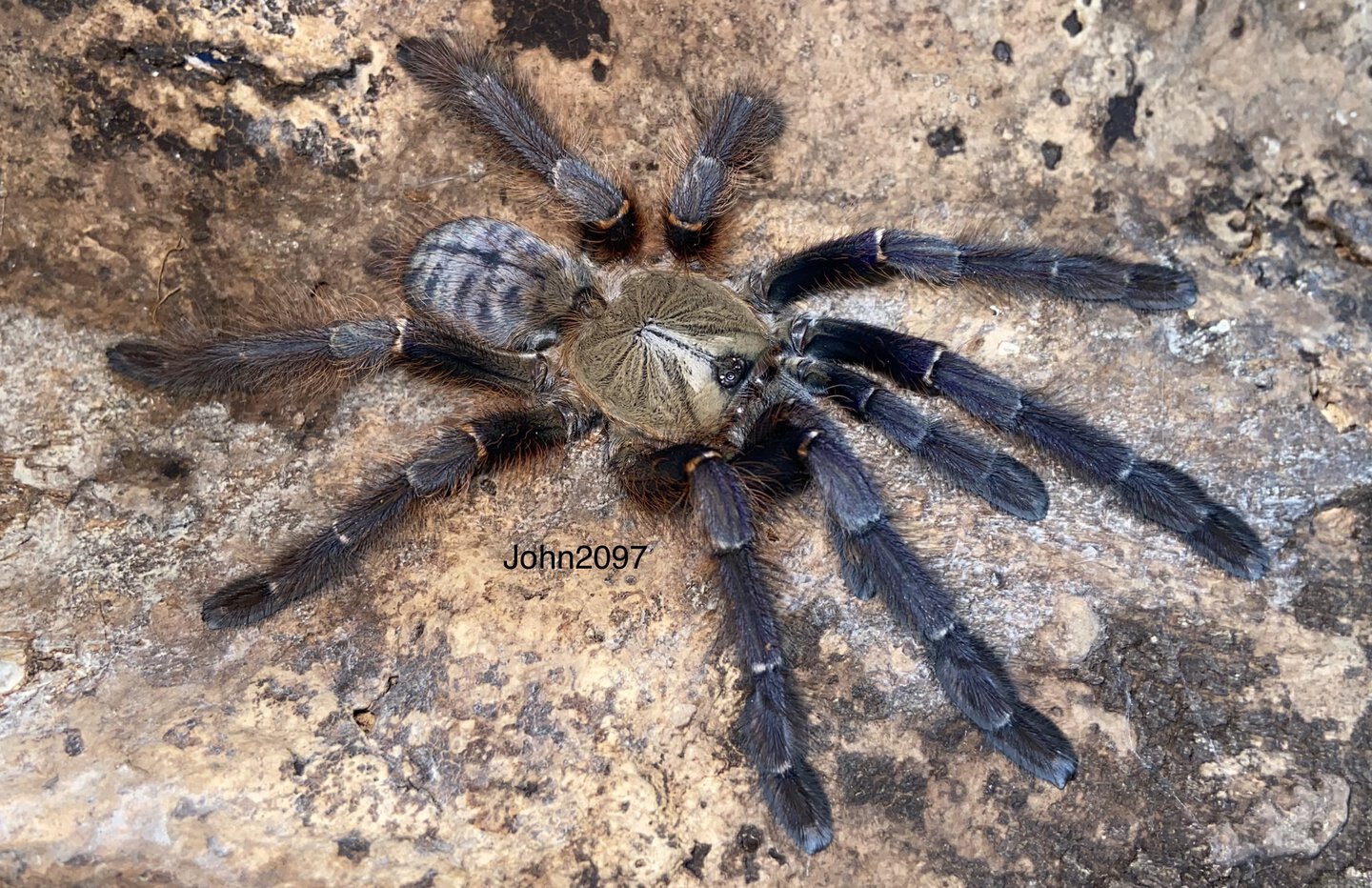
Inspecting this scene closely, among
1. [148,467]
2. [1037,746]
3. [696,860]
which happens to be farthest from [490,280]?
[1037,746]

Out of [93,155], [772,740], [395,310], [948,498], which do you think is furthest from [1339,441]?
[93,155]

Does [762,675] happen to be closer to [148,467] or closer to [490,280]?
[490,280]

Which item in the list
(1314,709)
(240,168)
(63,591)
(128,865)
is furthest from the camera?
(240,168)

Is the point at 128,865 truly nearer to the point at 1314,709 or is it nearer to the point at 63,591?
the point at 63,591

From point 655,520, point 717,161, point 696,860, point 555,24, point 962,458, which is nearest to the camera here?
point 696,860

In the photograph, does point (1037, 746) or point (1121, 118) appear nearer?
point (1037, 746)

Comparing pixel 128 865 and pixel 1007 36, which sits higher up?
pixel 1007 36

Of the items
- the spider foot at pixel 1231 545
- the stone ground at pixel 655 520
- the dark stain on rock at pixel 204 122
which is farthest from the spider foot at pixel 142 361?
the spider foot at pixel 1231 545
